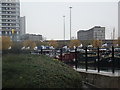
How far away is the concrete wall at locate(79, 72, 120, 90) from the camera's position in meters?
7.39

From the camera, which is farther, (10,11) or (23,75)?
(10,11)

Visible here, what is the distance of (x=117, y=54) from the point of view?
33.9 feet

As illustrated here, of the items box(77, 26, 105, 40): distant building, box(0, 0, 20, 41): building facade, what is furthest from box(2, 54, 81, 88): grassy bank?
box(77, 26, 105, 40): distant building

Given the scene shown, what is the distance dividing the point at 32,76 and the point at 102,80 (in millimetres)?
A: 3456

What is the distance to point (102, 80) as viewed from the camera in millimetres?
8219

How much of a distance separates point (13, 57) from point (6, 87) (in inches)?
51.1

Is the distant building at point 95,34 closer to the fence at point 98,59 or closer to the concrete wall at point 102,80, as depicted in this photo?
the fence at point 98,59

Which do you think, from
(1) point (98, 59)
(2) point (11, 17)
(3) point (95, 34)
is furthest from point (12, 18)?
(3) point (95, 34)

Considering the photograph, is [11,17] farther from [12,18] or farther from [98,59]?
[98,59]

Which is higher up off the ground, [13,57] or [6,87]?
[13,57]

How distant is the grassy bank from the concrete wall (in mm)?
1668

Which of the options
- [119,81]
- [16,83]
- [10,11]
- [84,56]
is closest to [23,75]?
[16,83]

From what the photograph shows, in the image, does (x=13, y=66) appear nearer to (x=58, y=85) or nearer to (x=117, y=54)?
(x=58, y=85)

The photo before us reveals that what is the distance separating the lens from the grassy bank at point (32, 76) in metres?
5.27
